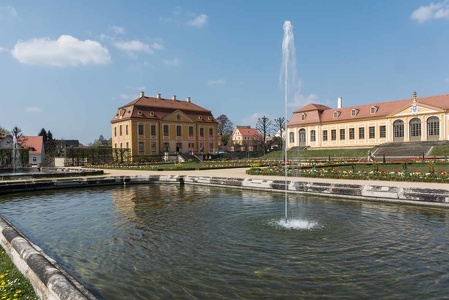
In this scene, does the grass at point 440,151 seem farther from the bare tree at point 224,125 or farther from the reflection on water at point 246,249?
the bare tree at point 224,125

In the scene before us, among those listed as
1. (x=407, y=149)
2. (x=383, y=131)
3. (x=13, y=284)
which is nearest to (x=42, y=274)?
(x=13, y=284)

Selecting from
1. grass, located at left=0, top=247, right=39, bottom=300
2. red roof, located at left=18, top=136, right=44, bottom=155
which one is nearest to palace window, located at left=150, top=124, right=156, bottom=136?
red roof, located at left=18, top=136, right=44, bottom=155

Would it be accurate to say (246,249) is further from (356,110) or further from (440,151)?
(356,110)

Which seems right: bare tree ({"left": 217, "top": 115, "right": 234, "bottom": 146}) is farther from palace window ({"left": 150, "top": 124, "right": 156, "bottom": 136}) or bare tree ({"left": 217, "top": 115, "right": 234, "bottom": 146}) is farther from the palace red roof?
palace window ({"left": 150, "top": 124, "right": 156, "bottom": 136})

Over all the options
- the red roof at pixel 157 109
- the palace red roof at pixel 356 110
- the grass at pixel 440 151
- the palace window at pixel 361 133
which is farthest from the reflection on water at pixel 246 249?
the palace window at pixel 361 133

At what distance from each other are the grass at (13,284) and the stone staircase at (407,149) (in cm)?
4056

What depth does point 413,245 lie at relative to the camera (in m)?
6.17

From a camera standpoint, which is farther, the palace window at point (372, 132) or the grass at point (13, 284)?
the palace window at point (372, 132)

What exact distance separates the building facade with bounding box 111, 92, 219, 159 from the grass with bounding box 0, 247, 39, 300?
46.9 m

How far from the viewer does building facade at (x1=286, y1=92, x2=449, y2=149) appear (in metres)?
43.8

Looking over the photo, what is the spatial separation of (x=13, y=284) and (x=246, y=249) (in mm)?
3687

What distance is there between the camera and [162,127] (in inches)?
2192

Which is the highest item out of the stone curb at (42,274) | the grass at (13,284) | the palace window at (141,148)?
the palace window at (141,148)

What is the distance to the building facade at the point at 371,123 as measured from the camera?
43781 mm
